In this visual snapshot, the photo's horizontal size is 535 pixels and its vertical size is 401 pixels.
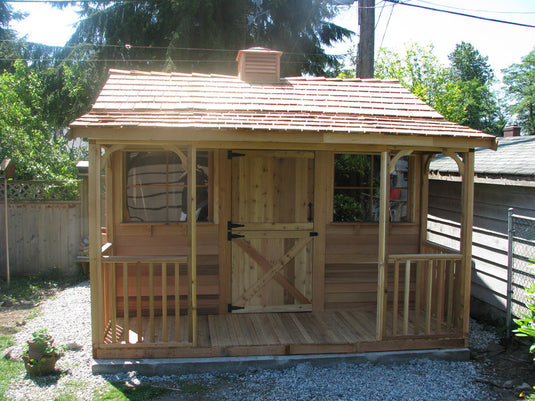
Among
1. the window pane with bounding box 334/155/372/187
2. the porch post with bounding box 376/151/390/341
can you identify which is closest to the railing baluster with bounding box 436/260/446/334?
the porch post with bounding box 376/151/390/341

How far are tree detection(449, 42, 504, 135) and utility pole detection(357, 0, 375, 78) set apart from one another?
23956 millimetres

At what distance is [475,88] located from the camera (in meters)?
35.7

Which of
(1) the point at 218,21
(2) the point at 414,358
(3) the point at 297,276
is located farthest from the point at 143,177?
(1) the point at 218,21

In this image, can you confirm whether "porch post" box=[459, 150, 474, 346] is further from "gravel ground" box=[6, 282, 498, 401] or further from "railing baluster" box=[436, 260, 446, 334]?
"gravel ground" box=[6, 282, 498, 401]

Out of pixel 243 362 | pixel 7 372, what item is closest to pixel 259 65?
pixel 243 362

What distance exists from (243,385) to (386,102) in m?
3.81

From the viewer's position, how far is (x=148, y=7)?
1233 cm

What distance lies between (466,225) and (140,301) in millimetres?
3525

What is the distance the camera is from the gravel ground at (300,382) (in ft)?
13.2

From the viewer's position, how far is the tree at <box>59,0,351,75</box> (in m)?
11.6

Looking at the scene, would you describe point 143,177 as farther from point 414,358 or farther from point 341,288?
point 414,358

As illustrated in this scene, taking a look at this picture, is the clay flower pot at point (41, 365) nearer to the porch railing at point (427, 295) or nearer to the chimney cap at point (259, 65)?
the porch railing at point (427, 295)

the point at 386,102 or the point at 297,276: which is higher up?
the point at 386,102

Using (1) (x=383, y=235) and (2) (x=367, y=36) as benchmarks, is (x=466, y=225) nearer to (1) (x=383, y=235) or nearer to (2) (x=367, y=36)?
(1) (x=383, y=235)
